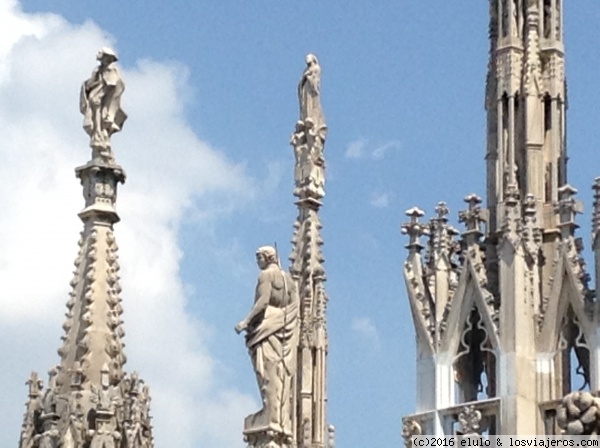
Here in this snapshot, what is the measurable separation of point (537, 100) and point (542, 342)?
4248mm

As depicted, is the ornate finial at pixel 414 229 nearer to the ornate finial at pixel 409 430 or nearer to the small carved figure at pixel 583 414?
the ornate finial at pixel 409 430

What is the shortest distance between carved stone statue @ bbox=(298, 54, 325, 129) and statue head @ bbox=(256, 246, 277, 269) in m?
2.65

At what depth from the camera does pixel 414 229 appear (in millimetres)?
34281

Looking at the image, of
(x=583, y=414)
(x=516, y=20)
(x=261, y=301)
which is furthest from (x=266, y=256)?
(x=516, y=20)

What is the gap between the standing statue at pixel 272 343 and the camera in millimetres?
24625

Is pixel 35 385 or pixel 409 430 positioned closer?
pixel 35 385

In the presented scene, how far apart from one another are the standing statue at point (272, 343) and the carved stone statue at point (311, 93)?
2.69 metres

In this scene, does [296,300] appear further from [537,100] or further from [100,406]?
[537,100]

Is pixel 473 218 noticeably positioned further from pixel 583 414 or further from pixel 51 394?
pixel 583 414

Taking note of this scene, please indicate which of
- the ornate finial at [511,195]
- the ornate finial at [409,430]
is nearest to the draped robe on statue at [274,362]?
the ornate finial at [409,430]

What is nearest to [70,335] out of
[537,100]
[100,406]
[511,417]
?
[100,406]

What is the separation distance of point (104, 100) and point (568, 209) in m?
9.24

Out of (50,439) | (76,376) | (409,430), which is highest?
(409,430)

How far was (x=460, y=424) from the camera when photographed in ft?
109
